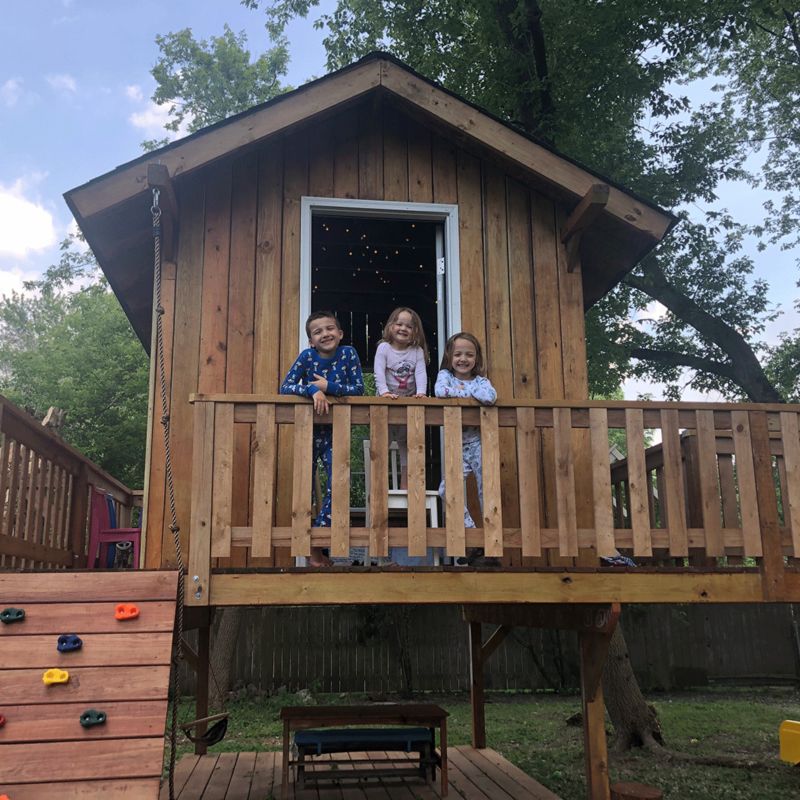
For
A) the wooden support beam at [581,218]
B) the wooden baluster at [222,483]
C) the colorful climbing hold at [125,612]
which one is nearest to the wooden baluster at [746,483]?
the wooden support beam at [581,218]

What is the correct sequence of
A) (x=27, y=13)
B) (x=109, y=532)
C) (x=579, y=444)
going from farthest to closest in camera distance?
(x=27, y=13)
(x=109, y=532)
(x=579, y=444)

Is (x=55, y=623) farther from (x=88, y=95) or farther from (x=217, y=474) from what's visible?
(x=88, y=95)

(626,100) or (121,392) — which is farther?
(121,392)

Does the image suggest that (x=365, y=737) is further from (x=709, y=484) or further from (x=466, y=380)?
(x=709, y=484)

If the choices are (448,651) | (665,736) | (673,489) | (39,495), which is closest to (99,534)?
(39,495)

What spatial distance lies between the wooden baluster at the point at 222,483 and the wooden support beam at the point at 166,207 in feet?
6.12

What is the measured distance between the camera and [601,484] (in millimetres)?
4742

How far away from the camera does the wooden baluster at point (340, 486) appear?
14.4ft

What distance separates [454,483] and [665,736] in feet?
25.3

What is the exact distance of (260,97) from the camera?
72.1 ft

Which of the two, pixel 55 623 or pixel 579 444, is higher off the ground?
pixel 579 444

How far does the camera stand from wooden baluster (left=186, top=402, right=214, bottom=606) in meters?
4.36

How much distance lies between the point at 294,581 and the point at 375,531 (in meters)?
0.54

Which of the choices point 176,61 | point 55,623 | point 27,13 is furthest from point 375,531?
point 27,13
